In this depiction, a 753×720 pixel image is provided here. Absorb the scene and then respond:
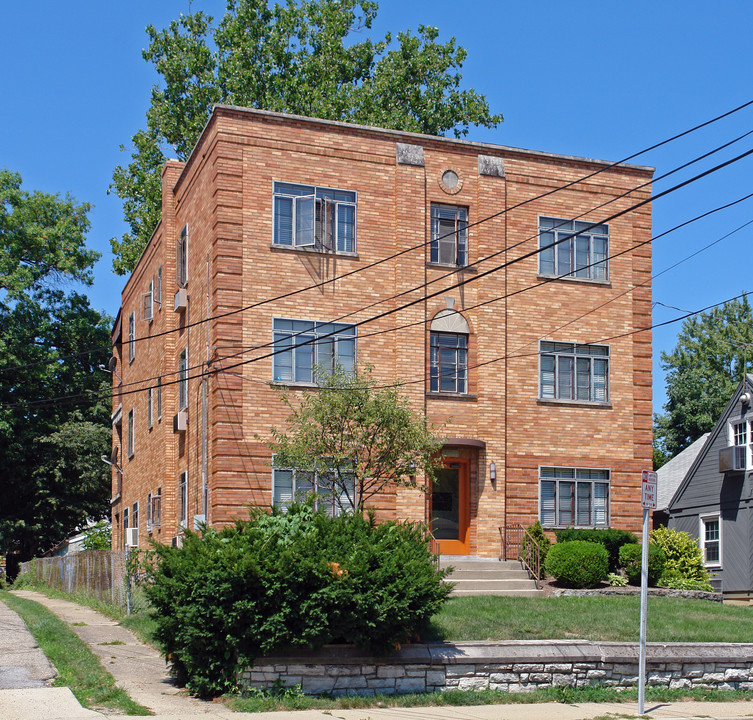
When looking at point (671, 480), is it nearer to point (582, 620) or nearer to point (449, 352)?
point (449, 352)

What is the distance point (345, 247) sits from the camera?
77.7 feet

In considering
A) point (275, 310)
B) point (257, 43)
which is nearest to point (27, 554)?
point (257, 43)

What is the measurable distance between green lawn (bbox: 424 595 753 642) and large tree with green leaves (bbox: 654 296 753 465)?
1331 inches

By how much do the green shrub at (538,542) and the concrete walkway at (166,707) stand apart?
27.8 feet

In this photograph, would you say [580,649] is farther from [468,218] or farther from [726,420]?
[726,420]

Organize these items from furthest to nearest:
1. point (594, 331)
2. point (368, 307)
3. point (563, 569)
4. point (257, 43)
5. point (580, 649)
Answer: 1. point (257, 43)
2. point (594, 331)
3. point (368, 307)
4. point (563, 569)
5. point (580, 649)

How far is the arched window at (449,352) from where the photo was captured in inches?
→ 946

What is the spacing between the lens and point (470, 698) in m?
13.4

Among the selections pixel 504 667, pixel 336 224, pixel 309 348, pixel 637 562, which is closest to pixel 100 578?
pixel 309 348

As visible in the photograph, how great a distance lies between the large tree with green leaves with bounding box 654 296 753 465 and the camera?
2066 inches

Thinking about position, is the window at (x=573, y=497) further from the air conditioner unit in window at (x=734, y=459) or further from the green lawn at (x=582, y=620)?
the air conditioner unit in window at (x=734, y=459)

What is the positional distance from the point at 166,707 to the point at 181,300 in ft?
47.8

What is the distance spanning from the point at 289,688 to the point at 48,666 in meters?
3.73

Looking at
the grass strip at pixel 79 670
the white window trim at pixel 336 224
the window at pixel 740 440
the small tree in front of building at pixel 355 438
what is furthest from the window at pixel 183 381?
the window at pixel 740 440
